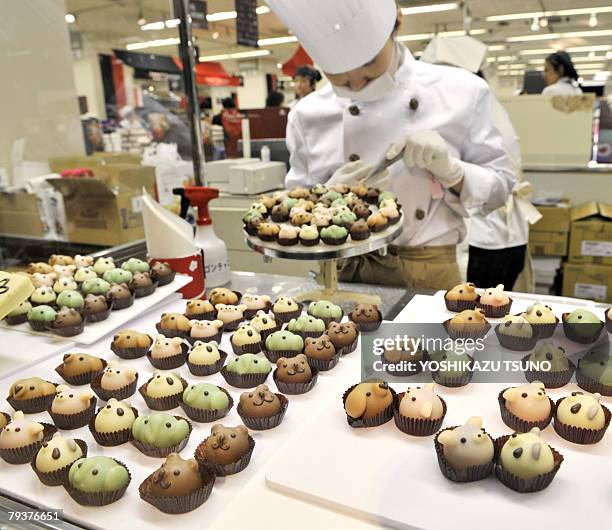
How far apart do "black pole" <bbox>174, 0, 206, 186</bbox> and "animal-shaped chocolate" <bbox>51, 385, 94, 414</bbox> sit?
1.48 meters

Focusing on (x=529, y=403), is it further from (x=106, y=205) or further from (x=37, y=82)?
(x=37, y=82)

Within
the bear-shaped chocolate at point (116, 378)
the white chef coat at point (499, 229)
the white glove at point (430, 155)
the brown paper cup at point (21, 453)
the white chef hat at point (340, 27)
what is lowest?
the white chef coat at point (499, 229)

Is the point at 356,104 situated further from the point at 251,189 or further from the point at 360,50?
the point at 251,189

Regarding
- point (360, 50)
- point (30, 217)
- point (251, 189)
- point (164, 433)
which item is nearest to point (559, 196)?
point (251, 189)

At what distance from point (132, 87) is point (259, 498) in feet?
9.88

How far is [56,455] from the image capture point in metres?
0.77

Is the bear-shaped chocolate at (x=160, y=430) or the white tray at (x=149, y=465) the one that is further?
the bear-shaped chocolate at (x=160, y=430)

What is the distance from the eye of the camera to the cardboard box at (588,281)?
3.73 m

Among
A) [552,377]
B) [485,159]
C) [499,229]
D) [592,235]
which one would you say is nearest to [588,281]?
[592,235]

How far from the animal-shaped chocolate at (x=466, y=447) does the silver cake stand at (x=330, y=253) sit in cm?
71

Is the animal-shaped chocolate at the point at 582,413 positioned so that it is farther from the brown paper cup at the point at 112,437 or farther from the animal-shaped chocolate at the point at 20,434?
the animal-shaped chocolate at the point at 20,434

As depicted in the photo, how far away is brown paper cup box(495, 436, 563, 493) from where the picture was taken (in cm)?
68

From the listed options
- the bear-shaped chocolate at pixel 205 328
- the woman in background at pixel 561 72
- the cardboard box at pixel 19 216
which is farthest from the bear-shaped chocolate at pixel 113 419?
the woman in background at pixel 561 72

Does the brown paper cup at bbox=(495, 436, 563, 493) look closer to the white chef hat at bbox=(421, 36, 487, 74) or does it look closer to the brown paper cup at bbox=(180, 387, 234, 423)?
the brown paper cup at bbox=(180, 387, 234, 423)
